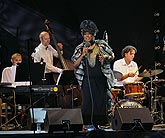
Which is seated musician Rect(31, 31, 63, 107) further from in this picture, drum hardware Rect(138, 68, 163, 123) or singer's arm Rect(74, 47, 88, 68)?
drum hardware Rect(138, 68, 163, 123)

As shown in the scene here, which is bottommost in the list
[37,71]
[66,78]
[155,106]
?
[155,106]

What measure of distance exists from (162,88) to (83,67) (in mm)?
2358

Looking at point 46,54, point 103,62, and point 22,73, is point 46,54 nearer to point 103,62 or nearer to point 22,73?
point 103,62

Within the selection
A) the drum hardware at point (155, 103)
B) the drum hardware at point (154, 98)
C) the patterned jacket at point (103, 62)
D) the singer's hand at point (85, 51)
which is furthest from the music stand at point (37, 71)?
the drum hardware at point (155, 103)

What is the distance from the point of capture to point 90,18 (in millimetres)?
10062

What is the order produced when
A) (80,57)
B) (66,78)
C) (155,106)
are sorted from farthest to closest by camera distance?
1. (155,106)
2. (80,57)
3. (66,78)

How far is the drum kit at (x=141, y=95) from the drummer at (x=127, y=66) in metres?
0.12

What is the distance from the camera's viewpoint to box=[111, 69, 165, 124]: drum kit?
316 inches

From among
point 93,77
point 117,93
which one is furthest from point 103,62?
point 117,93

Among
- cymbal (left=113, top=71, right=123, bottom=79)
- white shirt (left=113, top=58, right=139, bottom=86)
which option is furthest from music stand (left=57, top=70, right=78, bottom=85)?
white shirt (left=113, top=58, right=139, bottom=86)

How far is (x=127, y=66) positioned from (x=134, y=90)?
1.19 m

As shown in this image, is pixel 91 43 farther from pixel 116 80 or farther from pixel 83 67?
pixel 116 80

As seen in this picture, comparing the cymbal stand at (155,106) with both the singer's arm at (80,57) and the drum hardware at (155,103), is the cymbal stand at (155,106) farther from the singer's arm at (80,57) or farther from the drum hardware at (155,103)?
the singer's arm at (80,57)

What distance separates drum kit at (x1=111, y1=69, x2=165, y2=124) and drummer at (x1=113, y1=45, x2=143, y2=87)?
125mm
